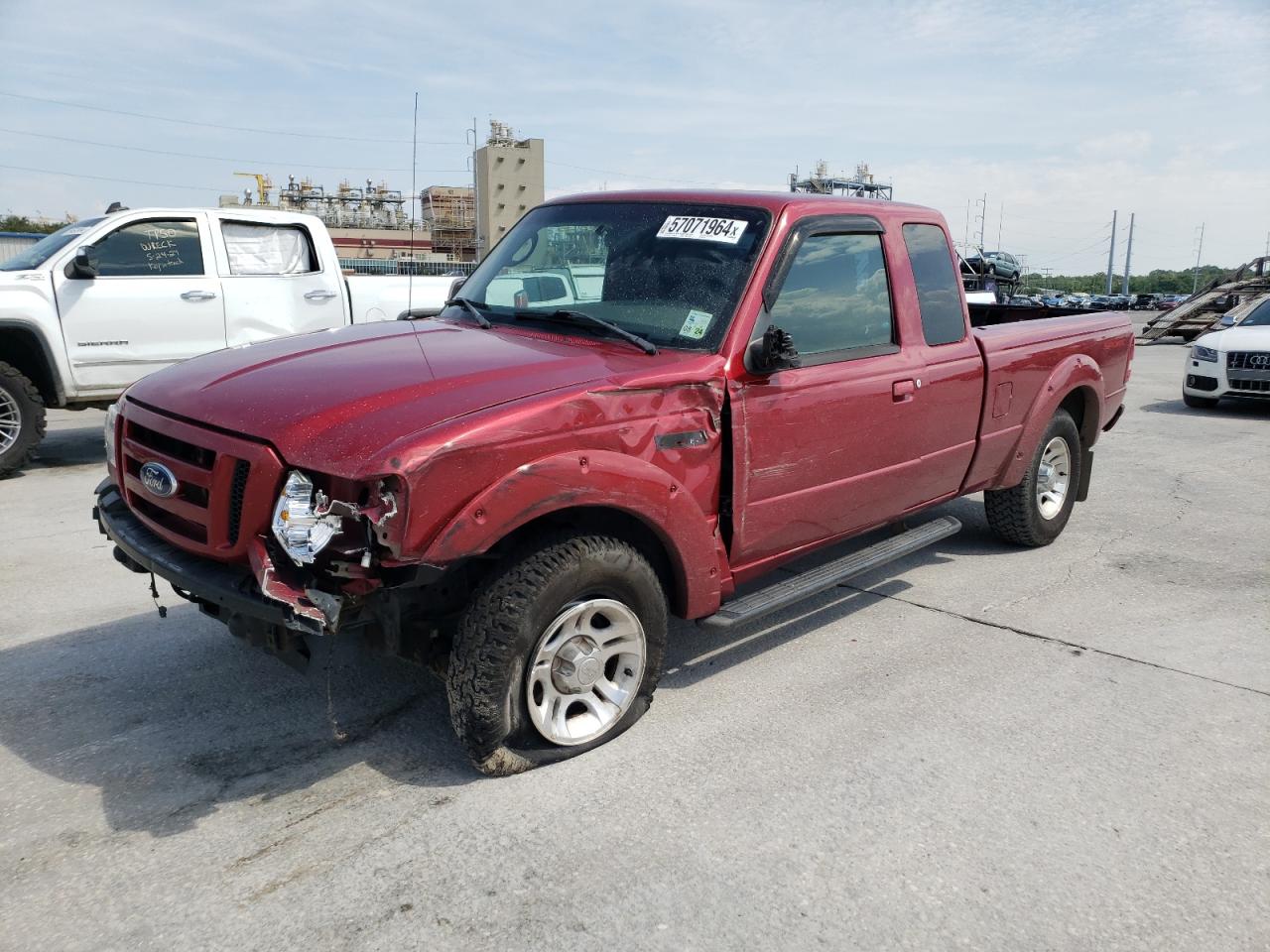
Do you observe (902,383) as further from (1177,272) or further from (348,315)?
(1177,272)

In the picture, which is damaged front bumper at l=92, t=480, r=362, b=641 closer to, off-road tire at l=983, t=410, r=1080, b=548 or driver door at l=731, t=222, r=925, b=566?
driver door at l=731, t=222, r=925, b=566

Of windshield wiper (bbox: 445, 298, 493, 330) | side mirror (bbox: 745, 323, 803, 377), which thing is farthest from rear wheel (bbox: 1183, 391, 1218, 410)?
windshield wiper (bbox: 445, 298, 493, 330)

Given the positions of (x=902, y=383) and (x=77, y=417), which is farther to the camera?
(x=77, y=417)

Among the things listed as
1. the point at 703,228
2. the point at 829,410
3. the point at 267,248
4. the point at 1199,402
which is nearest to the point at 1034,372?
the point at 829,410

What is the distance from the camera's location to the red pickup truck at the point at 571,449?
9.32 ft

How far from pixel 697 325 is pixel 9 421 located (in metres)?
6.50

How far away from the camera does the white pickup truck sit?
7707 millimetres

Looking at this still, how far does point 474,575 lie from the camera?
3.21 meters

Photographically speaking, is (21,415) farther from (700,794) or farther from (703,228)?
(700,794)

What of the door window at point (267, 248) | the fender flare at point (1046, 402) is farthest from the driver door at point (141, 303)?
the fender flare at point (1046, 402)

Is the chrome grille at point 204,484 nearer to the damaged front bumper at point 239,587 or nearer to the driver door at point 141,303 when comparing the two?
the damaged front bumper at point 239,587

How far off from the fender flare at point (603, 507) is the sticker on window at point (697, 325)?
2.06ft

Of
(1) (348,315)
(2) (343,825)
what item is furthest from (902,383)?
(1) (348,315)

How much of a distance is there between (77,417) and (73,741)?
356 inches
